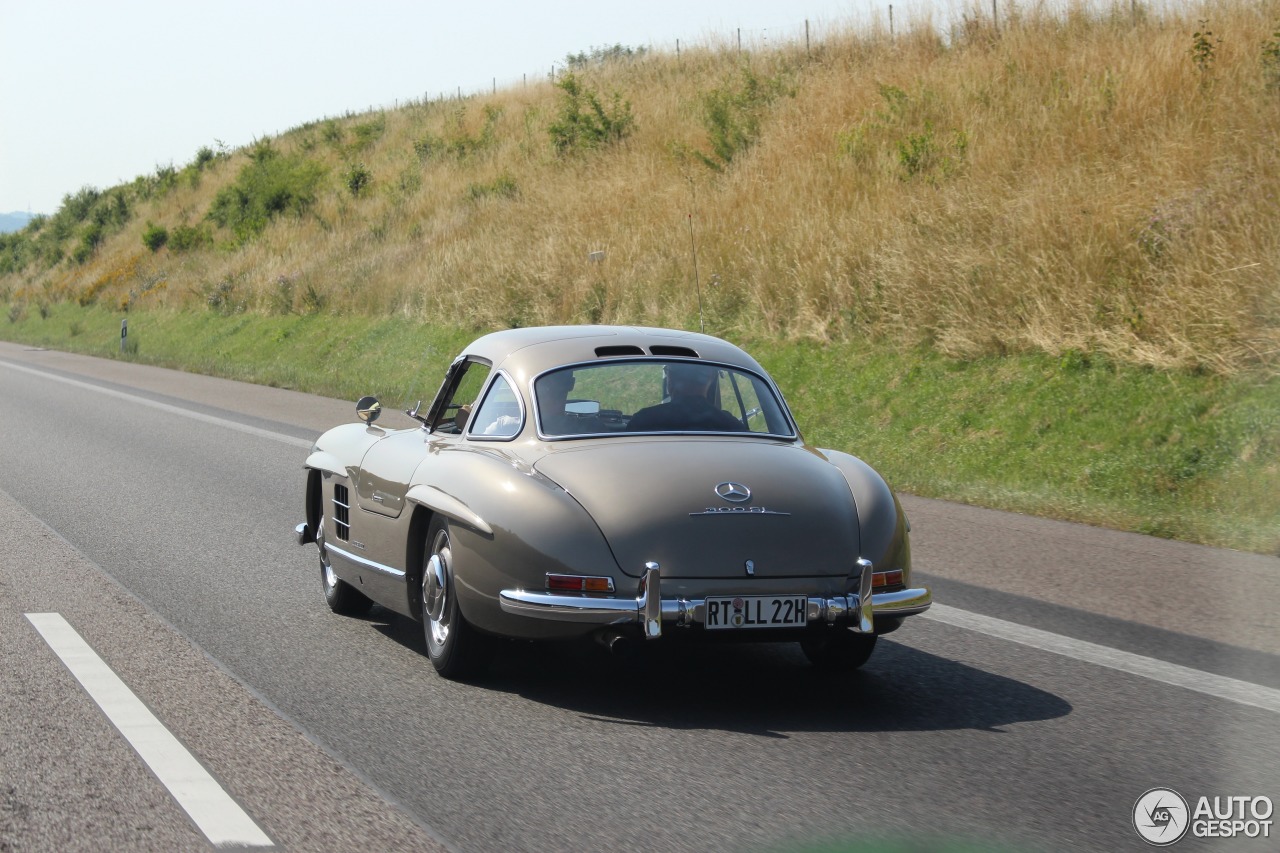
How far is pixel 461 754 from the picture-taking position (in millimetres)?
4871

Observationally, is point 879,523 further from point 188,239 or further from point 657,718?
point 188,239

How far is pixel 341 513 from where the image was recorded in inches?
284

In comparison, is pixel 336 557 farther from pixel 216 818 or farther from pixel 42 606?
pixel 216 818

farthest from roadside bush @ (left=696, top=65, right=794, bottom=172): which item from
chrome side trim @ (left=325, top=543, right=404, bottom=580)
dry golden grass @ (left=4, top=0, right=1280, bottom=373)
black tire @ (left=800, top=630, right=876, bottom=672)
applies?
black tire @ (left=800, top=630, right=876, bottom=672)

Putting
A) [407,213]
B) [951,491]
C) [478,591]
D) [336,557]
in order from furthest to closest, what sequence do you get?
[407,213], [951,491], [336,557], [478,591]

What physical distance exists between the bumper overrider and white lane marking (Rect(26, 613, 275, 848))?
127 centimetres

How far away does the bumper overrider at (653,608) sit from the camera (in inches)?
203

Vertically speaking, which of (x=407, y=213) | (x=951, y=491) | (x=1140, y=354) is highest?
(x=407, y=213)

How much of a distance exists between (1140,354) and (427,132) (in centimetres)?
4079

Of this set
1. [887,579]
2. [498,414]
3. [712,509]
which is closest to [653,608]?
[712,509]

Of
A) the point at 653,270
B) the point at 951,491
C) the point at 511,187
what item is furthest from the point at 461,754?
the point at 511,187

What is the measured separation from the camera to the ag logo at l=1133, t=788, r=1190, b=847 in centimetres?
402

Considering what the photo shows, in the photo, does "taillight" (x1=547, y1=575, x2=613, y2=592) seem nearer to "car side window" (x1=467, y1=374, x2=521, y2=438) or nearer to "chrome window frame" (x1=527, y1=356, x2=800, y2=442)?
"chrome window frame" (x1=527, y1=356, x2=800, y2=442)

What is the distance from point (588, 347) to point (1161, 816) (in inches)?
127
